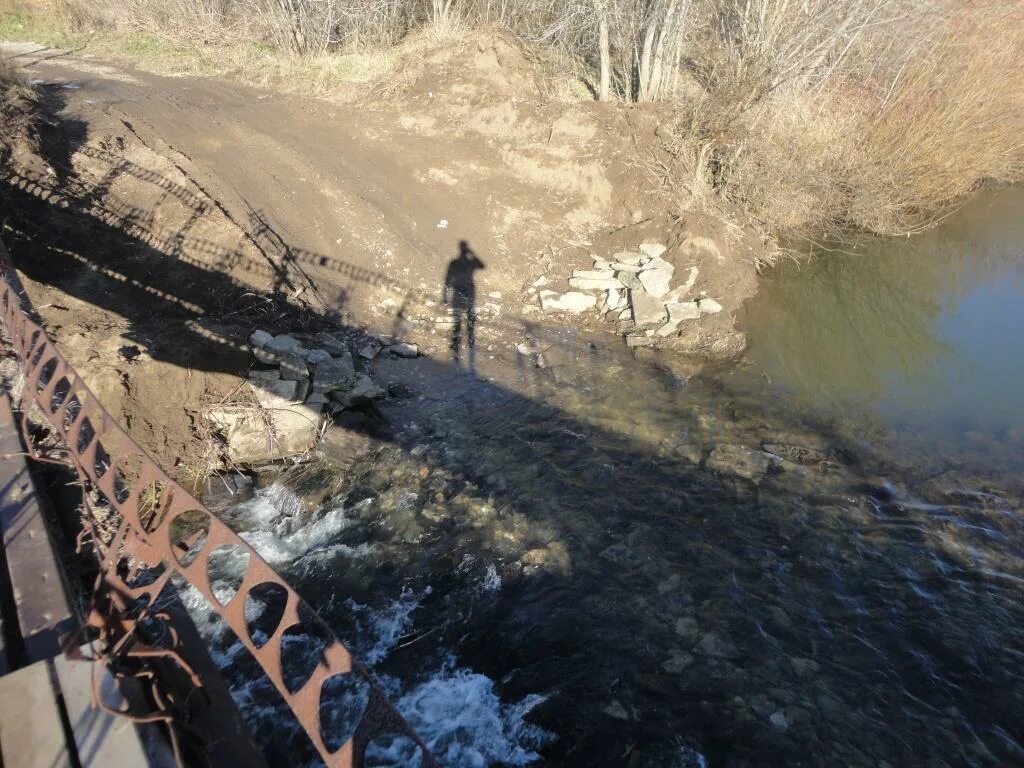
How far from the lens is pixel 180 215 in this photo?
8.79m

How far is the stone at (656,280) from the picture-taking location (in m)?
9.97

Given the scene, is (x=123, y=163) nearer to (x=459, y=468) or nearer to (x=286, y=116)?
(x=286, y=116)

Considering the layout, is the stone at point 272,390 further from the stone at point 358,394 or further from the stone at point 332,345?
the stone at point 332,345

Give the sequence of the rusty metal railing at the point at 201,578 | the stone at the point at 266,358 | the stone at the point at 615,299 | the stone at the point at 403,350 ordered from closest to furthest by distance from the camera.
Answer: the rusty metal railing at the point at 201,578 → the stone at the point at 266,358 → the stone at the point at 403,350 → the stone at the point at 615,299

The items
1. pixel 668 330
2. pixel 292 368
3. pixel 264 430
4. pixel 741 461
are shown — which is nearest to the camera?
pixel 264 430

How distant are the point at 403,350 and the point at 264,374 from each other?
2.24 metres

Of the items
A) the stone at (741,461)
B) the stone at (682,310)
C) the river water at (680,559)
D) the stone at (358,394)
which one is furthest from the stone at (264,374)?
the stone at (682,310)

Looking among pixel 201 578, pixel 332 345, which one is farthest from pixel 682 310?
pixel 201 578

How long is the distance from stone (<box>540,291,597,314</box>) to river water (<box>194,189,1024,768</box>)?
91cm

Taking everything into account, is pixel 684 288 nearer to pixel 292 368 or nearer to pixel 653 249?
pixel 653 249

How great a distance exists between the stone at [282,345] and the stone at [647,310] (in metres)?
5.17

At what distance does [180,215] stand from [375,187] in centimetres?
359

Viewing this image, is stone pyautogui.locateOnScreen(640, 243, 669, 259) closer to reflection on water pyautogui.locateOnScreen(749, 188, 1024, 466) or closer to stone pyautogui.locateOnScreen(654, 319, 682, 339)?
stone pyautogui.locateOnScreen(654, 319, 682, 339)

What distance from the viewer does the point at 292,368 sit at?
722cm
